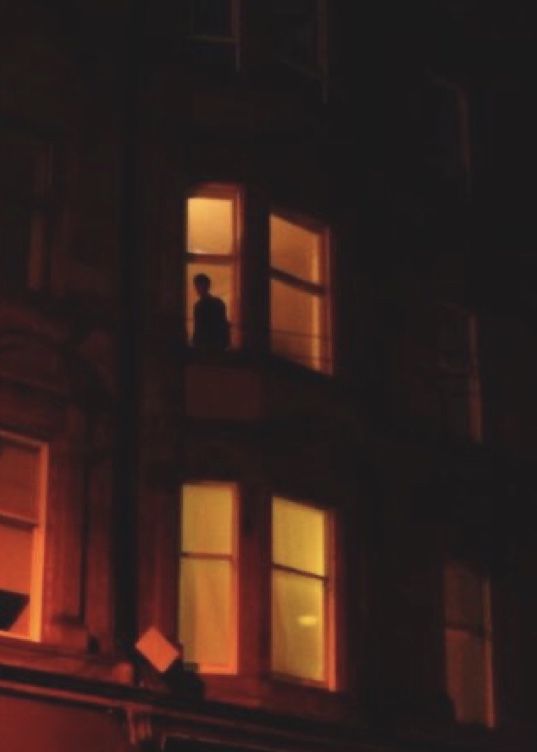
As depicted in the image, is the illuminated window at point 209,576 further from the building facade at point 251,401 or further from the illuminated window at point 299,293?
the illuminated window at point 299,293

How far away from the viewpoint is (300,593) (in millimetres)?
19484

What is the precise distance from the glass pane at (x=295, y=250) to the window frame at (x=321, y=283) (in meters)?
0.05

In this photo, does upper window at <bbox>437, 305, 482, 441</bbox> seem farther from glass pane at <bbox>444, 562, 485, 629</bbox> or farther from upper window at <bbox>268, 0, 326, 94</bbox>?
upper window at <bbox>268, 0, 326, 94</bbox>

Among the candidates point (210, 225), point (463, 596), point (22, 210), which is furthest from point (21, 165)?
point (463, 596)

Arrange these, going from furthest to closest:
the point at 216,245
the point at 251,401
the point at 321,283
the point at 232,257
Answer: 1. the point at 321,283
2. the point at 216,245
3. the point at 232,257
4. the point at 251,401

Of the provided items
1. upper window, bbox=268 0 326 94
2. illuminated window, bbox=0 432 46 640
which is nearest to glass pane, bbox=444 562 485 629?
illuminated window, bbox=0 432 46 640

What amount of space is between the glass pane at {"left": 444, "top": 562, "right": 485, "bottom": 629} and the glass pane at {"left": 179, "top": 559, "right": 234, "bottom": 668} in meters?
3.59

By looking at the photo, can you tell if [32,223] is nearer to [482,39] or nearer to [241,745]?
[241,745]

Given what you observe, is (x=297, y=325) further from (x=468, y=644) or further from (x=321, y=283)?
(x=468, y=644)

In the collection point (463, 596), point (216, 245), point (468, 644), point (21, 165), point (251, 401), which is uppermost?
point (21, 165)

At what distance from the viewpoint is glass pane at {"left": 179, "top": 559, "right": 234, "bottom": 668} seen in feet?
61.3

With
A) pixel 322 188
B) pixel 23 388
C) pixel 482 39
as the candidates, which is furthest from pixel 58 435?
pixel 482 39

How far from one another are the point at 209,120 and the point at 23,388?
4.52 meters

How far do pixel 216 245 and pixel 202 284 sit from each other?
31.4 inches
